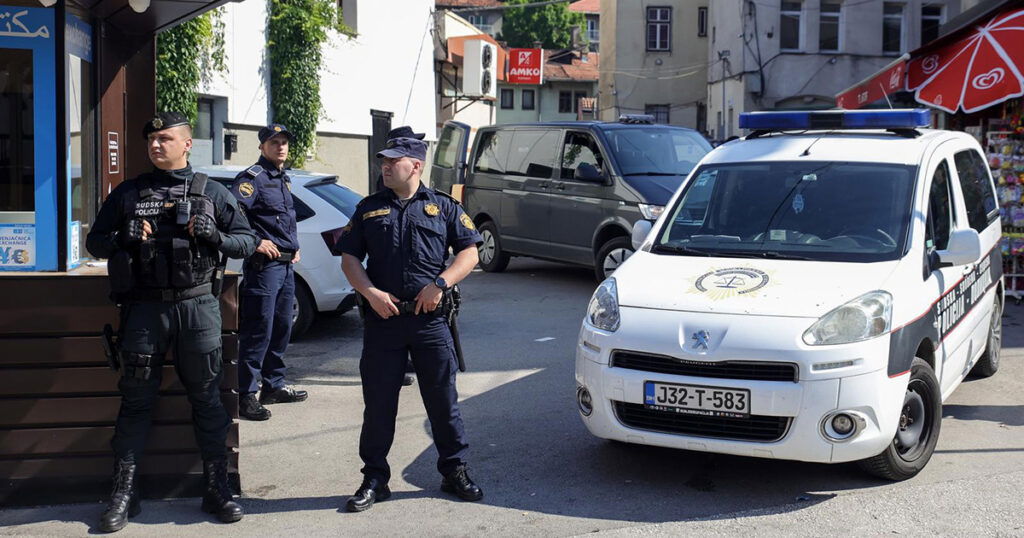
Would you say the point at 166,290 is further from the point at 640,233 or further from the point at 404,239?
the point at 640,233

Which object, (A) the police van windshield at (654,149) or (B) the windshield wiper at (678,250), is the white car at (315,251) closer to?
Result: (B) the windshield wiper at (678,250)

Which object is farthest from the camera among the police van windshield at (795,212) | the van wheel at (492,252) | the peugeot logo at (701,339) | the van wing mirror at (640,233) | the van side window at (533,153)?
the van wheel at (492,252)

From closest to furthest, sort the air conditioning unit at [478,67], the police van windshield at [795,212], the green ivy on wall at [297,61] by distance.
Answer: the police van windshield at [795,212] < the green ivy on wall at [297,61] < the air conditioning unit at [478,67]

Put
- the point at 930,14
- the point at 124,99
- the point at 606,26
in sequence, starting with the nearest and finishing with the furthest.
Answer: the point at 124,99, the point at 930,14, the point at 606,26

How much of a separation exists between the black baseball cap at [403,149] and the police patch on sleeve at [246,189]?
1.82 meters

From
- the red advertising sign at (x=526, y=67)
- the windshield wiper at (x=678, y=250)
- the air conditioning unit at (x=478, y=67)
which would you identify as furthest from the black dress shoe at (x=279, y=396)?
the red advertising sign at (x=526, y=67)

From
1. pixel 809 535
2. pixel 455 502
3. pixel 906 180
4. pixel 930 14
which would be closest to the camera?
pixel 809 535

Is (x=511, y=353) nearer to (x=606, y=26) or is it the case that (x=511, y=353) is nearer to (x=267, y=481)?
(x=267, y=481)

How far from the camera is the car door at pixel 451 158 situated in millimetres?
14836

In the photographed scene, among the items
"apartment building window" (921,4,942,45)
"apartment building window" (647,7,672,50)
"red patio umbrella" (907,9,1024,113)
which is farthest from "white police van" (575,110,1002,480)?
"apartment building window" (647,7,672,50)

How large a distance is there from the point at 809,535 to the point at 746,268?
1510 millimetres

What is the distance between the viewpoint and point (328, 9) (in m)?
17.7

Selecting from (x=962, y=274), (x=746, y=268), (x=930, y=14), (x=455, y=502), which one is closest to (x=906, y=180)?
(x=962, y=274)

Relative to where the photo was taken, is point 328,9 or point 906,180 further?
point 328,9
